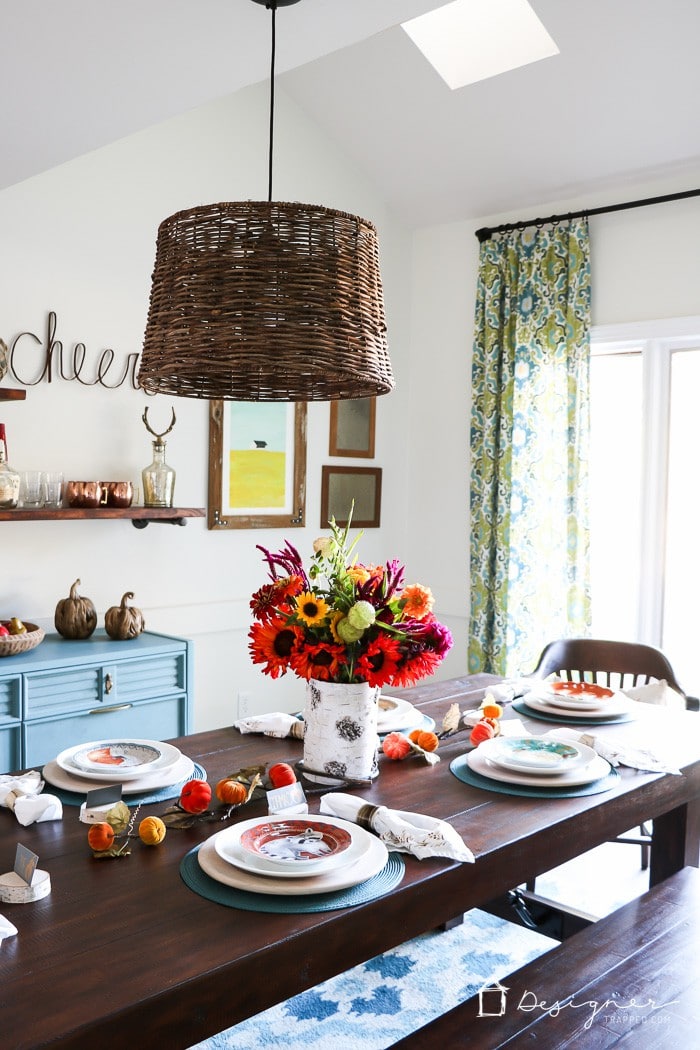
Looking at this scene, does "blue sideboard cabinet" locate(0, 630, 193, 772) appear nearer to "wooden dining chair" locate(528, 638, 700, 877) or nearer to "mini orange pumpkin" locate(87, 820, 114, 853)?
"wooden dining chair" locate(528, 638, 700, 877)

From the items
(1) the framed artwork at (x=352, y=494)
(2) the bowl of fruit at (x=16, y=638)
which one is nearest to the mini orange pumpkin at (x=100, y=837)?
(2) the bowl of fruit at (x=16, y=638)

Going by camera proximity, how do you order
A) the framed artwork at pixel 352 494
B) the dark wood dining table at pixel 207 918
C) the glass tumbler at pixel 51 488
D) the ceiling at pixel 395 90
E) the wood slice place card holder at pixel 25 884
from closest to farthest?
the dark wood dining table at pixel 207 918
the wood slice place card holder at pixel 25 884
the ceiling at pixel 395 90
the glass tumbler at pixel 51 488
the framed artwork at pixel 352 494

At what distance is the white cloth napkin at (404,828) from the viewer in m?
1.53

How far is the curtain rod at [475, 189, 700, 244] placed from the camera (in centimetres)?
359

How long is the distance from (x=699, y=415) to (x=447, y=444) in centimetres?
125

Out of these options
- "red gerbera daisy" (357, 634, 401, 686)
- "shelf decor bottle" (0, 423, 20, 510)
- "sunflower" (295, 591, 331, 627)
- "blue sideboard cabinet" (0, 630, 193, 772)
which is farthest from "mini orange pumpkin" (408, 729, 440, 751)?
"shelf decor bottle" (0, 423, 20, 510)

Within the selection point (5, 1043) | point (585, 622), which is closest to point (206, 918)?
point (5, 1043)

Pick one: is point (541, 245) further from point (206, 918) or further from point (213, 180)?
point (206, 918)

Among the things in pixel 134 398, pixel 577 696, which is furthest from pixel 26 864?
pixel 134 398

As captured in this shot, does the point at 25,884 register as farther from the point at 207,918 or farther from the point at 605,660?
the point at 605,660

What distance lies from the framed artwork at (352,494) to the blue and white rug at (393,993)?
2.07m

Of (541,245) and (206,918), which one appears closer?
(206,918)

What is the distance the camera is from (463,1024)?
5.16 feet

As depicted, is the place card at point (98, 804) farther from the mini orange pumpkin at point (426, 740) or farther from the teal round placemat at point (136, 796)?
the mini orange pumpkin at point (426, 740)
